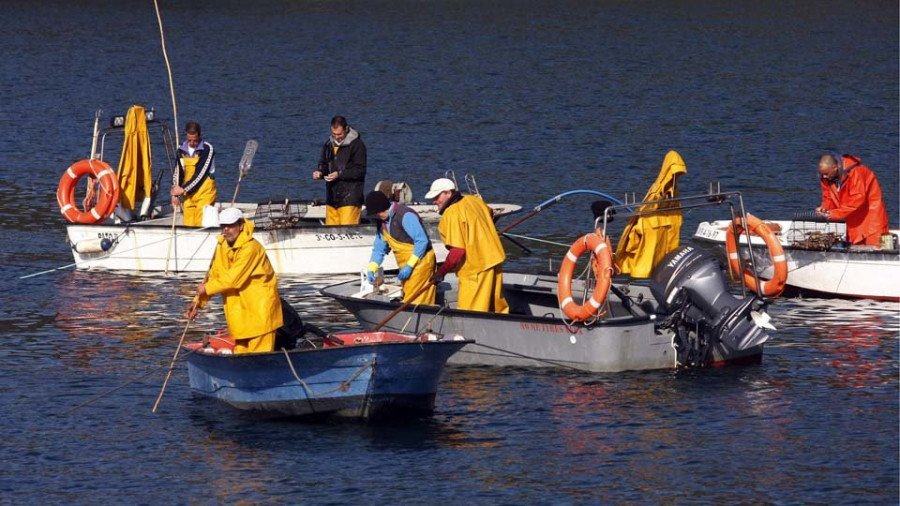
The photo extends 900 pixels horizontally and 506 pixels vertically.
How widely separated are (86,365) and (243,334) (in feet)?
13.2

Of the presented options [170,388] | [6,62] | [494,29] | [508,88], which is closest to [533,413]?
[170,388]

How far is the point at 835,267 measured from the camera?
22.2 meters

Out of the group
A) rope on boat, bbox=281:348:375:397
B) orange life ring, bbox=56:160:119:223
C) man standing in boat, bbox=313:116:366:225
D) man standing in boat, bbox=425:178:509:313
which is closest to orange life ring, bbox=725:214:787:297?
man standing in boat, bbox=425:178:509:313

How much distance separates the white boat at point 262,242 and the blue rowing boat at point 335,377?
23.1 feet

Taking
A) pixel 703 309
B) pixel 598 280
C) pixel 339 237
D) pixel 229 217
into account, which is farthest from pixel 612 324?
pixel 339 237

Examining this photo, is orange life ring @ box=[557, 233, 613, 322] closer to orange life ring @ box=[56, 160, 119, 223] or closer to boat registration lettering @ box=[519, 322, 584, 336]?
boat registration lettering @ box=[519, 322, 584, 336]

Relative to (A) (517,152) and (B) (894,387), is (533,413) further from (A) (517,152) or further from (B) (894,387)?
(A) (517,152)

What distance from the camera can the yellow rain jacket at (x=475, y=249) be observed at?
18141 mm

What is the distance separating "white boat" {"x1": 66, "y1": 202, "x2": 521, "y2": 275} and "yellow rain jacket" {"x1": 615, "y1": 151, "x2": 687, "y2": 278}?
4.34 meters

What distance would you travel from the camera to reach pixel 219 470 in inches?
617

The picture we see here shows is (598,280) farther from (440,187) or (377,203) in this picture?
(377,203)

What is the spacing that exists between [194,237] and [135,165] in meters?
1.74

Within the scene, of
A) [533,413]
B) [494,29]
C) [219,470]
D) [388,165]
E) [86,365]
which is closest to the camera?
[219,470]

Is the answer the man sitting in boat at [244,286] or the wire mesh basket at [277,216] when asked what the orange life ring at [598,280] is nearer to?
the man sitting in boat at [244,286]
